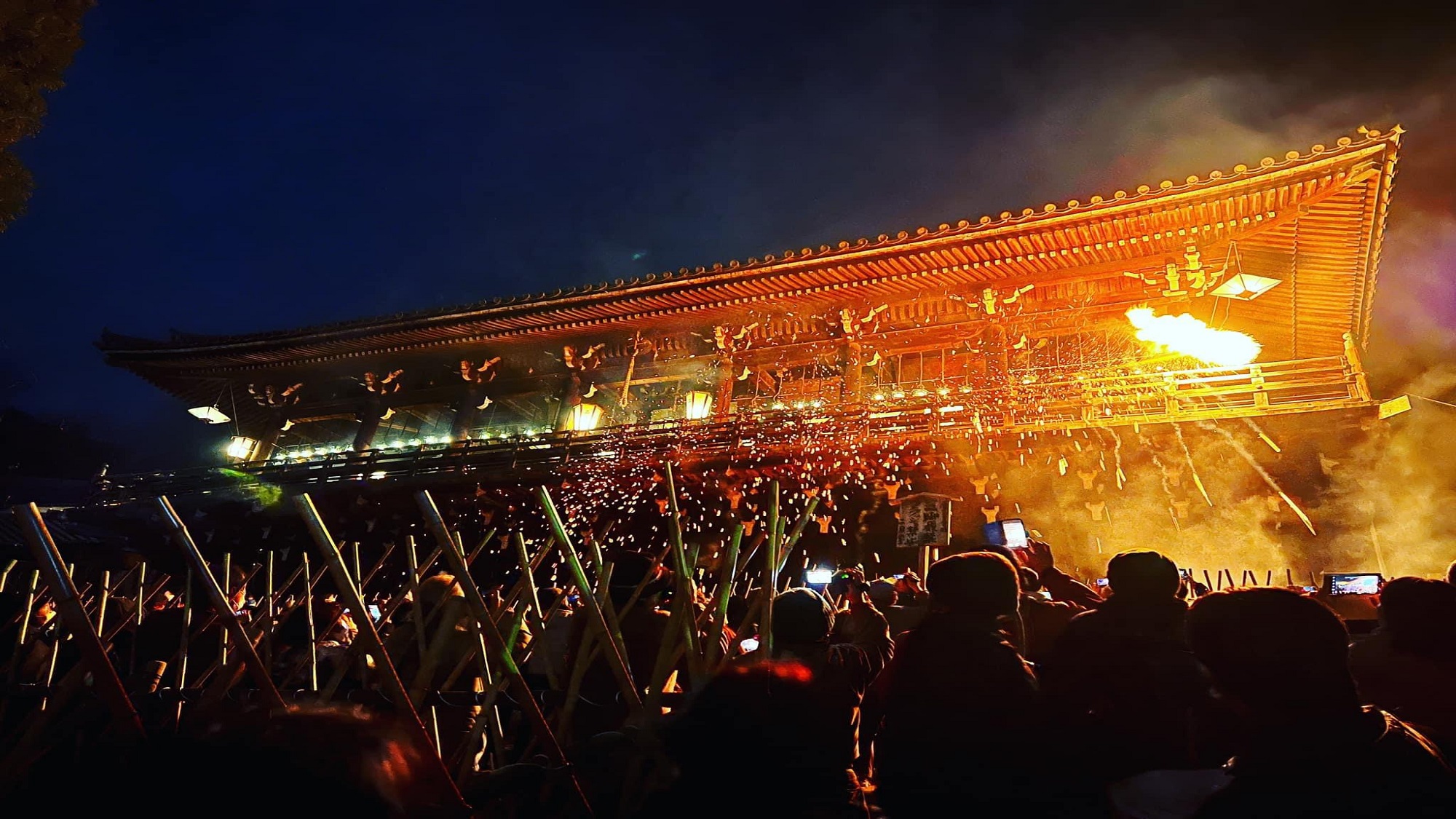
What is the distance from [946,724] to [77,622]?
3067mm

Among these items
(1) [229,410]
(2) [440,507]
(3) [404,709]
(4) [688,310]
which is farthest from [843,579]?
(1) [229,410]

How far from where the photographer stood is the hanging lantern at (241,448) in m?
15.8

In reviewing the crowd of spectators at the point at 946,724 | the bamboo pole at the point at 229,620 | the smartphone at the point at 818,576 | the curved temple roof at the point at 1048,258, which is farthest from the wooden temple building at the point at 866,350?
the bamboo pole at the point at 229,620

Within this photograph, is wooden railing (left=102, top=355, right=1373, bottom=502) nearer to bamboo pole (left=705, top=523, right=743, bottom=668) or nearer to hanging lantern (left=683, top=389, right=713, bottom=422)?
hanging lantern (left=683, top=389, right=713, bottom=422)

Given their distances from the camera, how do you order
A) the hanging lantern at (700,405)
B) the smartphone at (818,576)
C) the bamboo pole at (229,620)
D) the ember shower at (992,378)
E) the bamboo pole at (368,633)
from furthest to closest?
the hanging lantern at (700,405) < the smartphone at (818,576) < the ember shower at (992,378) < the bamboo pole at (229,620) < the bamboo pole at (368,633)

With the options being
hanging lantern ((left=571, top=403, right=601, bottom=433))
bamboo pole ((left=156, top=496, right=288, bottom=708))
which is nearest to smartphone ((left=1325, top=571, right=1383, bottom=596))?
bamboo pole ((left=156, top=496, right=288, bottom=708))

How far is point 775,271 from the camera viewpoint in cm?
1106

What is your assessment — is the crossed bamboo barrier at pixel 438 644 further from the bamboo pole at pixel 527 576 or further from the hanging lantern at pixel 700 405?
the hanging lantern at pixel 700 405

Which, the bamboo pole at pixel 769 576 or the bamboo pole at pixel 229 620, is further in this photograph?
the bamboo pole at pixel 769 576

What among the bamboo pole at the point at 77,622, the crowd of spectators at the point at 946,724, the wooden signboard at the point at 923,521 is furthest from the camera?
the wooden signboard at the point at 923,521

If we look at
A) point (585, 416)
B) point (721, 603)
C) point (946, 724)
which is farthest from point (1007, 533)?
point (585, 416)

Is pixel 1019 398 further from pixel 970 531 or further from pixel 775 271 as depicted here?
pixel 775 271

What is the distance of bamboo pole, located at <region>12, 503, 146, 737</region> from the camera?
7.20ft

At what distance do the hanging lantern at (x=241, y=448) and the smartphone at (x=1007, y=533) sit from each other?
16.2 meters
